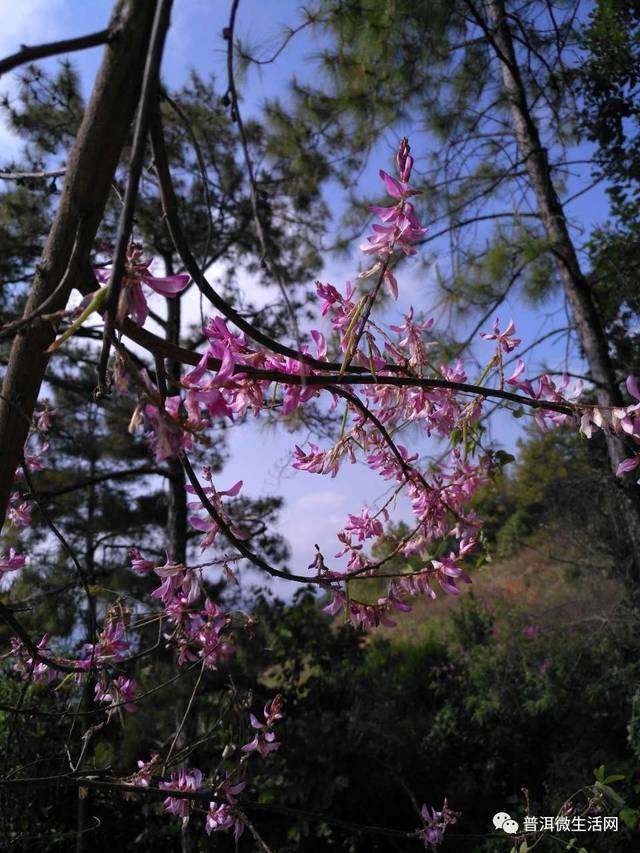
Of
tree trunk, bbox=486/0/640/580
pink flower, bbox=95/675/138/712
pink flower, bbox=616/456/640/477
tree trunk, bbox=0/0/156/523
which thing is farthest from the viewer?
tree trunk, bbox=486/0/640/580

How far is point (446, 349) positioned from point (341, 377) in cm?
315

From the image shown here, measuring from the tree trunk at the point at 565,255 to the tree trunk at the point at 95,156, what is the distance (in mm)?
2942

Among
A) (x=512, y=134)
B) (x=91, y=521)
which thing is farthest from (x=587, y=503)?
(x=91, y=521)

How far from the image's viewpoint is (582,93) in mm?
3969

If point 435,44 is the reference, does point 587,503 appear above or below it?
below

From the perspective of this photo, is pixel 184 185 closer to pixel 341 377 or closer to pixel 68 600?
pixel 68 600

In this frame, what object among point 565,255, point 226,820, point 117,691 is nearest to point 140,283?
point 117,691

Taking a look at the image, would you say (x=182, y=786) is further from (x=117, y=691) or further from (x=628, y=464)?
(x=628, y=464)

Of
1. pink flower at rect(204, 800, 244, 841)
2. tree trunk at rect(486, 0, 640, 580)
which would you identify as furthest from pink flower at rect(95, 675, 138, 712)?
tree trunk at rect(486, 0, 640, 580)

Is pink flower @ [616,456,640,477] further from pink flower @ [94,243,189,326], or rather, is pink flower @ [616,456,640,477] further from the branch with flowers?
pink flower @ [94,243,189,326]

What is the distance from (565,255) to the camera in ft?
11.5

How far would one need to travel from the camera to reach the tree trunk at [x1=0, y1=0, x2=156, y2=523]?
0.49 m

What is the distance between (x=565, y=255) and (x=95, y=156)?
3.43 meters

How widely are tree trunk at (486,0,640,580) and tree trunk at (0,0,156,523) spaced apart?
294 centimetres
